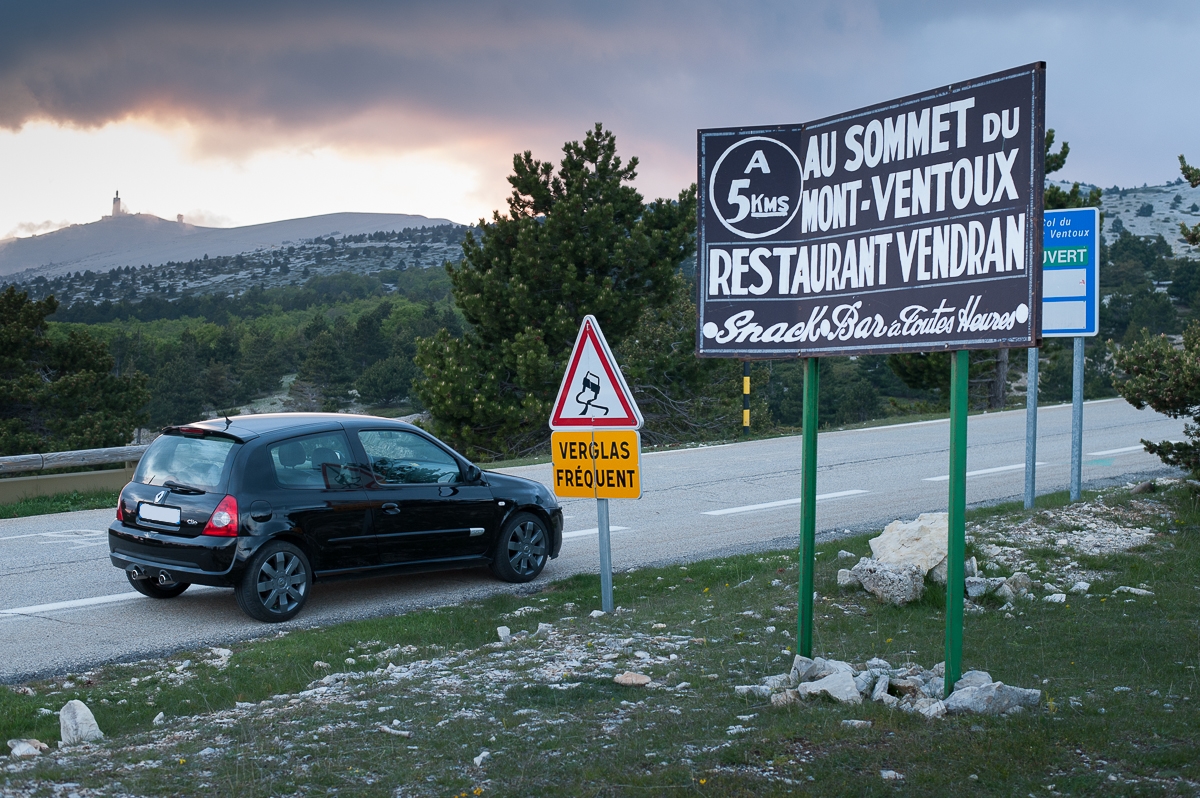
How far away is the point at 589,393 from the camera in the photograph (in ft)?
25.9

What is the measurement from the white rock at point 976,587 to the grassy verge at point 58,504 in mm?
11051

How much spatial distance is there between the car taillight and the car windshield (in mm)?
197

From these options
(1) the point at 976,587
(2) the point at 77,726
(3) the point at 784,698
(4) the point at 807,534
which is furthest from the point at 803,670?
(2) the point at 77,726

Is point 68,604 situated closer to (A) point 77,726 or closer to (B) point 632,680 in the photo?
(A) point 77,726

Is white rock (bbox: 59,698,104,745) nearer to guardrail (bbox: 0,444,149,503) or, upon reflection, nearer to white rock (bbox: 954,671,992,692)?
white rock (bbox: 954,671,992,692)

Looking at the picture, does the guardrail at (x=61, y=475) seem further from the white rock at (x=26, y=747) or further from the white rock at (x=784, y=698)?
the white rock at (x=784, y=698)

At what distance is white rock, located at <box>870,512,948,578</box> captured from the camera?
25.2 feet

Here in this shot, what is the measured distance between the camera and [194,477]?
793cm

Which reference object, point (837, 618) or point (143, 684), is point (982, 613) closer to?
point (837, 618)

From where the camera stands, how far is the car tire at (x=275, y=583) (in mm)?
7727

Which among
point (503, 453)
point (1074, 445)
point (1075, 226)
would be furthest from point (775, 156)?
point (503, 453)

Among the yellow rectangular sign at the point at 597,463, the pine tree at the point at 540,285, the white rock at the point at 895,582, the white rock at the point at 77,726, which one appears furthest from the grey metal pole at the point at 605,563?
the pine tree at the point at 540,285

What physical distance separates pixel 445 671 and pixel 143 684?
1807 millimetres

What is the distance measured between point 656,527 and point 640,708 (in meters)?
6.98
